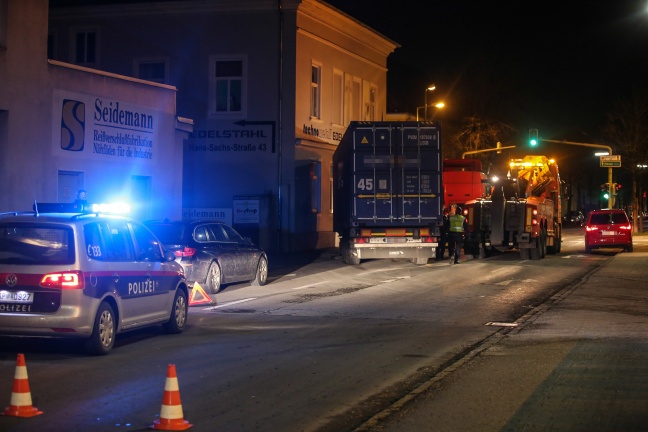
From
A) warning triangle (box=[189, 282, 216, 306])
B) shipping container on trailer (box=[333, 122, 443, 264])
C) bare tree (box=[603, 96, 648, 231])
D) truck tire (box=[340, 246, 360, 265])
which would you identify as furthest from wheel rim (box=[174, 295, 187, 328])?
bare tree (box=[603, 96, 648, 231])

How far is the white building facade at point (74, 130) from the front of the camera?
68.3 feet

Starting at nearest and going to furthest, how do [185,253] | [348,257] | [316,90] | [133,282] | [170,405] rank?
[170,405], [133,282], [185,253], [348,257], [316,90]

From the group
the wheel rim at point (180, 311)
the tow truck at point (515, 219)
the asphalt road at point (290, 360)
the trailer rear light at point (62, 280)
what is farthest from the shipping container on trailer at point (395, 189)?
the trailer rear light at point (62, 280)

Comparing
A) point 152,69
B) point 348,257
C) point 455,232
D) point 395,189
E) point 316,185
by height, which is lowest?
Answer: point 348,257

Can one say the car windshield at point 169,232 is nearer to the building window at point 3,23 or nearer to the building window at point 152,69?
the building window at point 3,23

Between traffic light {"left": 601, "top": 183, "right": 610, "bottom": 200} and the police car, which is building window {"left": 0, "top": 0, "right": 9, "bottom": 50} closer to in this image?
the police car

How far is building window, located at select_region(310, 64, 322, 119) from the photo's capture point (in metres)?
36.4

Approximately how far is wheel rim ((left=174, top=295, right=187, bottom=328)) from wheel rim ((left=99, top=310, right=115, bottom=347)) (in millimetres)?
1866

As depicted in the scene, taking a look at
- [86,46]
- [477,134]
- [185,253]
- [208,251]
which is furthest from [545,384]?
[477,134]

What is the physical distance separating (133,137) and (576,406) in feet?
60.8

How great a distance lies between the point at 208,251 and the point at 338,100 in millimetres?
22115

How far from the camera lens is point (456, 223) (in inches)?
1112

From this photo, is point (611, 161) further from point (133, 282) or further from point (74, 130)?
point (133, 282)

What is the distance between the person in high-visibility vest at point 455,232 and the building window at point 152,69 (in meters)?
13.5
